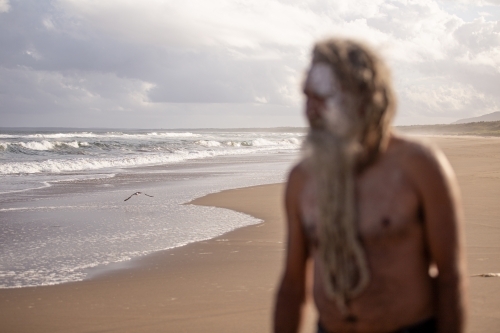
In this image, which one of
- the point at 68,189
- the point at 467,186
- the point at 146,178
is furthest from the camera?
the point at 146,178

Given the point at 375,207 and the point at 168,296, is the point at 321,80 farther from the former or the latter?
the point at 168,296

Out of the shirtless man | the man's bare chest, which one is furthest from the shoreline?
the man's bare chest

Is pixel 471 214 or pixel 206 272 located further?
pixel 471 214

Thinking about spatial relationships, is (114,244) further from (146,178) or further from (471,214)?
(146,178)

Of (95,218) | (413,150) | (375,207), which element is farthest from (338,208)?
(95,218)

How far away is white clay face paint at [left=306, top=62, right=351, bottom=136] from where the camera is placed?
1.46 metres

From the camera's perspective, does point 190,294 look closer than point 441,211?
No

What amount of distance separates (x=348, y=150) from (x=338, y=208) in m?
0.18

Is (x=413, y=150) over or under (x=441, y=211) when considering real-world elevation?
over

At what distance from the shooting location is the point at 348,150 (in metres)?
1.44

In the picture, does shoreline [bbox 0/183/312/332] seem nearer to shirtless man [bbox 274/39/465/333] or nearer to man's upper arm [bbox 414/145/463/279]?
shirtless man [bbox 274/39/465/333]

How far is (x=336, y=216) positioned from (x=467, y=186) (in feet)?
34.5

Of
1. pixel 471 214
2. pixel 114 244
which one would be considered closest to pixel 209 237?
pixel 114 244

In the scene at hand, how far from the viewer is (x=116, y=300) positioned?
4.78 meters
